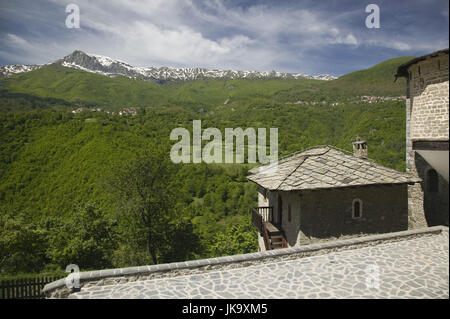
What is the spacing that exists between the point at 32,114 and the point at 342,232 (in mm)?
45339

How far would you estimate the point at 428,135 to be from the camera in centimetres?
506

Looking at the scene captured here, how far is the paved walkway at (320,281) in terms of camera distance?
16.4ft

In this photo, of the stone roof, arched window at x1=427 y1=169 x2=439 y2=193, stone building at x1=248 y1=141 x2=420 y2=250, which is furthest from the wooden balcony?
arched window at x1=427 y1=169 x2=439 y2=193

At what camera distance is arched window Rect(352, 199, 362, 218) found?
30.9 feet

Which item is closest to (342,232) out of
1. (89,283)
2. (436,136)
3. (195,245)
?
(436,136)

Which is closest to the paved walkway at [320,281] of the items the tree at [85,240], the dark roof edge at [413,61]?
the dark roof edge at [413,61]

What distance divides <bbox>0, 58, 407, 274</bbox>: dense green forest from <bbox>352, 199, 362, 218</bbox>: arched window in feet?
35.0

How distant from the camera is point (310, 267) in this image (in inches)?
245

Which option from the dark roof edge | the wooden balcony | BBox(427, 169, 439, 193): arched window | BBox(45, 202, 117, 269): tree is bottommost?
BBox(45, 202, 117, 269): tree

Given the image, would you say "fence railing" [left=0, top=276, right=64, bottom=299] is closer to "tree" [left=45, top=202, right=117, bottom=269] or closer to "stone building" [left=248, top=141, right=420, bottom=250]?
"tree" [left=45, top=202, right=117, bottom=269]

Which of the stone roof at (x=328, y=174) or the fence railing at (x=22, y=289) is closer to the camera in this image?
the stone roof at (x=328, y=174)

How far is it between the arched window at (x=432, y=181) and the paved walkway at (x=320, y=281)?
3727 mm

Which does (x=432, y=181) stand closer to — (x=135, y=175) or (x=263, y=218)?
(x=263, y=218)

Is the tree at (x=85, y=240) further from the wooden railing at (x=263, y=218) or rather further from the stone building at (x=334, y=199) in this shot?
the stone building at (x=334, y=199)
